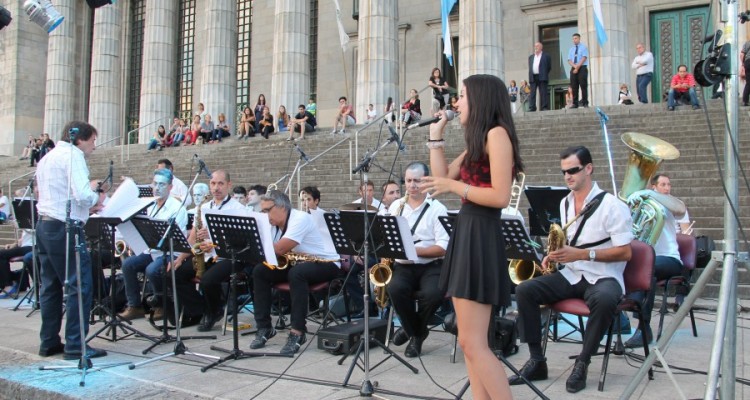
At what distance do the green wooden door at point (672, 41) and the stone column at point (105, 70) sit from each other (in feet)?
78.2

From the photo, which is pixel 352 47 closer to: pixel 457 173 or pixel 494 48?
pixel 494 48

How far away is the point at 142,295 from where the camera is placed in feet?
29.7

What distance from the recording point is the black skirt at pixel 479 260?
3.66m

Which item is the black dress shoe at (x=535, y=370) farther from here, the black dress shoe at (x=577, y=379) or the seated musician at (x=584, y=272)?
the black dress shoe at (x=577, y=379)

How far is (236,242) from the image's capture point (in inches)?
251

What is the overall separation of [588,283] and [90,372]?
4.53 m

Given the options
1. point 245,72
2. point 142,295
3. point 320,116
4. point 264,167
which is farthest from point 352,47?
point 142,295

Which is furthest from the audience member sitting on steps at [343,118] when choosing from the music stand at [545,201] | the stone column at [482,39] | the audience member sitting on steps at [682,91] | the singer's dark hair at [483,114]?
the singer's dark hair at [483,114]

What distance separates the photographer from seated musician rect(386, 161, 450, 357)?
6.42 metres

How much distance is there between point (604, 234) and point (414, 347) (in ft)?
7.16

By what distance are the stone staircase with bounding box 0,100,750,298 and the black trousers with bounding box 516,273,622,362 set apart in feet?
14.6

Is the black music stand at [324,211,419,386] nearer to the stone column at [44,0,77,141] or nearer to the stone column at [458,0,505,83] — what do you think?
the stone column at [458,0,505,83]

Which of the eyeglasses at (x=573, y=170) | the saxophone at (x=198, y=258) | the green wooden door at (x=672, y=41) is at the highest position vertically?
the green wooden door at (x=672, y=41)

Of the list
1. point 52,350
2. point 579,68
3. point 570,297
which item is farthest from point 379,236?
point 579,68
